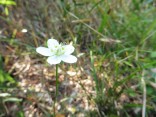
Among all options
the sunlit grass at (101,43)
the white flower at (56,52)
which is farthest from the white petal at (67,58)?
the sunlit grass at (101,43)

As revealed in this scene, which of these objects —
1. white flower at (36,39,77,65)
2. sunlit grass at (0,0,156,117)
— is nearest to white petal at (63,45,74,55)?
white flower at (36,39,77,65)

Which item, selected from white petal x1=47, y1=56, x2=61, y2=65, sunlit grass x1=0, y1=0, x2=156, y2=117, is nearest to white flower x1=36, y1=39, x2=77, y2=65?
white petal x1=47, y1=56, x2=61, y2=65

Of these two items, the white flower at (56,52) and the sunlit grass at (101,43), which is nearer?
Answer: the white flower at (56,52)

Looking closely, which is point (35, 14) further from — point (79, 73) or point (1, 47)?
point (79, 73)

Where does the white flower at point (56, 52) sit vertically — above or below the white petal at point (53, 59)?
above

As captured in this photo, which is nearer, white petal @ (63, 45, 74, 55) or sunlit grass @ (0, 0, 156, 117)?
white petal @ (63, 45, 74, 55)

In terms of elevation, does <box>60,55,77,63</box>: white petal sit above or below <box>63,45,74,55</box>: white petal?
below

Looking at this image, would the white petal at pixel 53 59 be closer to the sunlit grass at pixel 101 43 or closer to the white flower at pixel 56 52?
the white flower at pixel 56 52

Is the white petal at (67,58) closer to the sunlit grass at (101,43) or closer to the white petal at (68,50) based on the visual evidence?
the white petal at (68,50)

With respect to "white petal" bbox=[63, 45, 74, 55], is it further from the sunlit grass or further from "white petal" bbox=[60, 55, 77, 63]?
the sunlit grass

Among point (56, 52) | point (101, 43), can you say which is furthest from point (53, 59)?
point (101, 43)

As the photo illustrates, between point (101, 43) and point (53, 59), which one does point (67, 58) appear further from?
point (101, 43)
